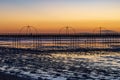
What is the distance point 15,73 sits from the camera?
67.9 feet

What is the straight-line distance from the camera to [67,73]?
20578 millimetres

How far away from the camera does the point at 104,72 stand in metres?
21.1

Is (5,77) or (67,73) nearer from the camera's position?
(5,77)

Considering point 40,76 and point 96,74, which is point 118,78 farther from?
point 40,76

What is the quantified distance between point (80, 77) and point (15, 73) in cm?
451

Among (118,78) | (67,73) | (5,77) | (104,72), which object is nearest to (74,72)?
(67,73)

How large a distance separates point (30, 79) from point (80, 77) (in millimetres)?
3021

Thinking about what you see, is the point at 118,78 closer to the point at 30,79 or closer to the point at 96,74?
the point at 96,74

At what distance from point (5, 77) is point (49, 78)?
2566 millimetres

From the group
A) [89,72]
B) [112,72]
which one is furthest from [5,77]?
[112,72]

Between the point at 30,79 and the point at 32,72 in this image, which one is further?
the point at 32,72

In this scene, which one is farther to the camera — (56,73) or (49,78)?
(56,73)

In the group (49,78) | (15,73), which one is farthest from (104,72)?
(15,73)

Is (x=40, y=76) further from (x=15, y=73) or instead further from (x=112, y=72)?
(x=112, y=72)
